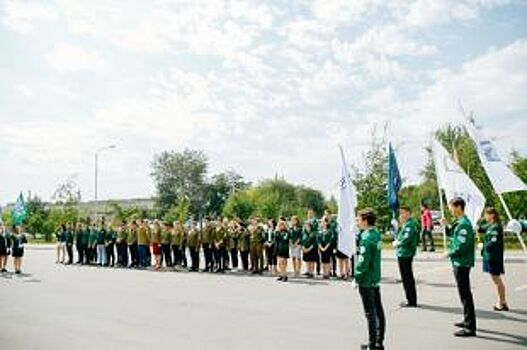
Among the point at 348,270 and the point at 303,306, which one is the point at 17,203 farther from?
the point at 303,306

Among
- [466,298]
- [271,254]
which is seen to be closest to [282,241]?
[271,254]

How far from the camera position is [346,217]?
10680mm

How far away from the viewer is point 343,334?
943 centimetres

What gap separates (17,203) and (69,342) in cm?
2517

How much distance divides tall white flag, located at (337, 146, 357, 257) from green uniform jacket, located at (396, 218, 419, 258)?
1.51 metres

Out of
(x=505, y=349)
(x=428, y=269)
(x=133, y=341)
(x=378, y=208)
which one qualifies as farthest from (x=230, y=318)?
(x=378, y=208)

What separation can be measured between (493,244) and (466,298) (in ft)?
7.40

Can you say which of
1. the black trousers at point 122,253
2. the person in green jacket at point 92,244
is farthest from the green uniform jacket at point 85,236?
the black trousers at point 122,253

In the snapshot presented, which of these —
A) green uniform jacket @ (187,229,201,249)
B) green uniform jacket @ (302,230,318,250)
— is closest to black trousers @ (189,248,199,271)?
green uniform jacket @ (187,229,201,249)

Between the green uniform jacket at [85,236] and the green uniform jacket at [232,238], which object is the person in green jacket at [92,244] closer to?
the green uniform jacket at [85,236]

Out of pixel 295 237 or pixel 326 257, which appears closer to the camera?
pixel 326 257

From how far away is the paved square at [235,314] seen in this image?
889 cm

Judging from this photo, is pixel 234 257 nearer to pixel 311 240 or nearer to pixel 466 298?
pixel 311 240

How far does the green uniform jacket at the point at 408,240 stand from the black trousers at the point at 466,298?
2370 millimetres
